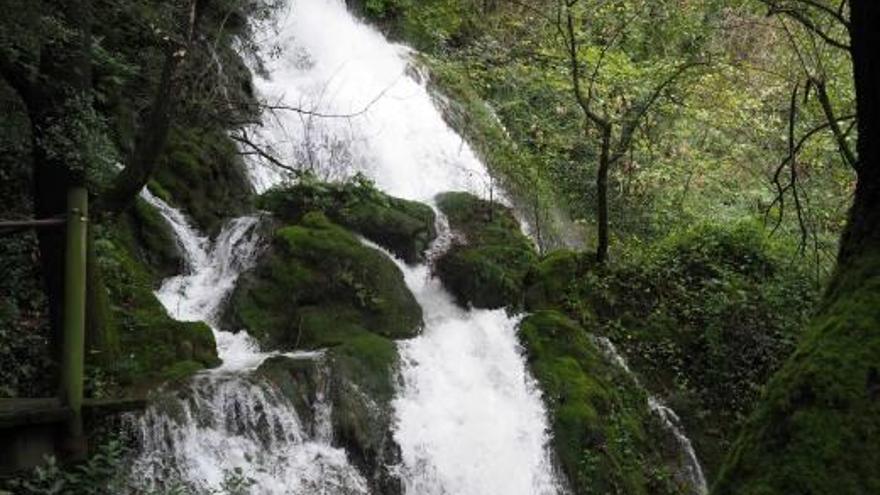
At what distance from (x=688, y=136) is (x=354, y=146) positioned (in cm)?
736

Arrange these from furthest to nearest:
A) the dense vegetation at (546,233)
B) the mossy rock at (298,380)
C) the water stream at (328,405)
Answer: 1. the mossy rock at (298,380)
2. the water stream at (328,405)
3. the dense vegetation at (546,233)

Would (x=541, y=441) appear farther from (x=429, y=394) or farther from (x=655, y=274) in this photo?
(x=655, y=274)

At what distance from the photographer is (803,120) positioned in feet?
42.8

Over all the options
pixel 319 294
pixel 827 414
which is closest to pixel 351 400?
pixel 319 294

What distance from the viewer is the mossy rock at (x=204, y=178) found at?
39.2 feet

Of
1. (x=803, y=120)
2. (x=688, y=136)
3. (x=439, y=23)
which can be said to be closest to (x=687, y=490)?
(x=803, y=120)

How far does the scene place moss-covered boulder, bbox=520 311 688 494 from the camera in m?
9.48

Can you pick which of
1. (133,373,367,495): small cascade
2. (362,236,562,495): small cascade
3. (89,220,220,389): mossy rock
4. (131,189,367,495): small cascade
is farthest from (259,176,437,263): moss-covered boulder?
(133,373,367,495): small cascade

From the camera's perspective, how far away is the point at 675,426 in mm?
10984

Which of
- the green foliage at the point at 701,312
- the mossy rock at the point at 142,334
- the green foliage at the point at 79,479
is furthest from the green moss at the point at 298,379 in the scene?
the green foliage at the point at 701,312

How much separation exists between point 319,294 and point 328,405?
228 centimetres

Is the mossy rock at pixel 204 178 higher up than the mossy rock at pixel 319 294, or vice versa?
the mossy rock at pixel 204 178

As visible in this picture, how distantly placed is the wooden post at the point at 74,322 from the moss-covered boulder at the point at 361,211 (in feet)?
22.4

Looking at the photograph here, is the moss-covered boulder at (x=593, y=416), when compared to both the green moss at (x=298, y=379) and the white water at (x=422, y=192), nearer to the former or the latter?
the white water at (x=422, y=192)
